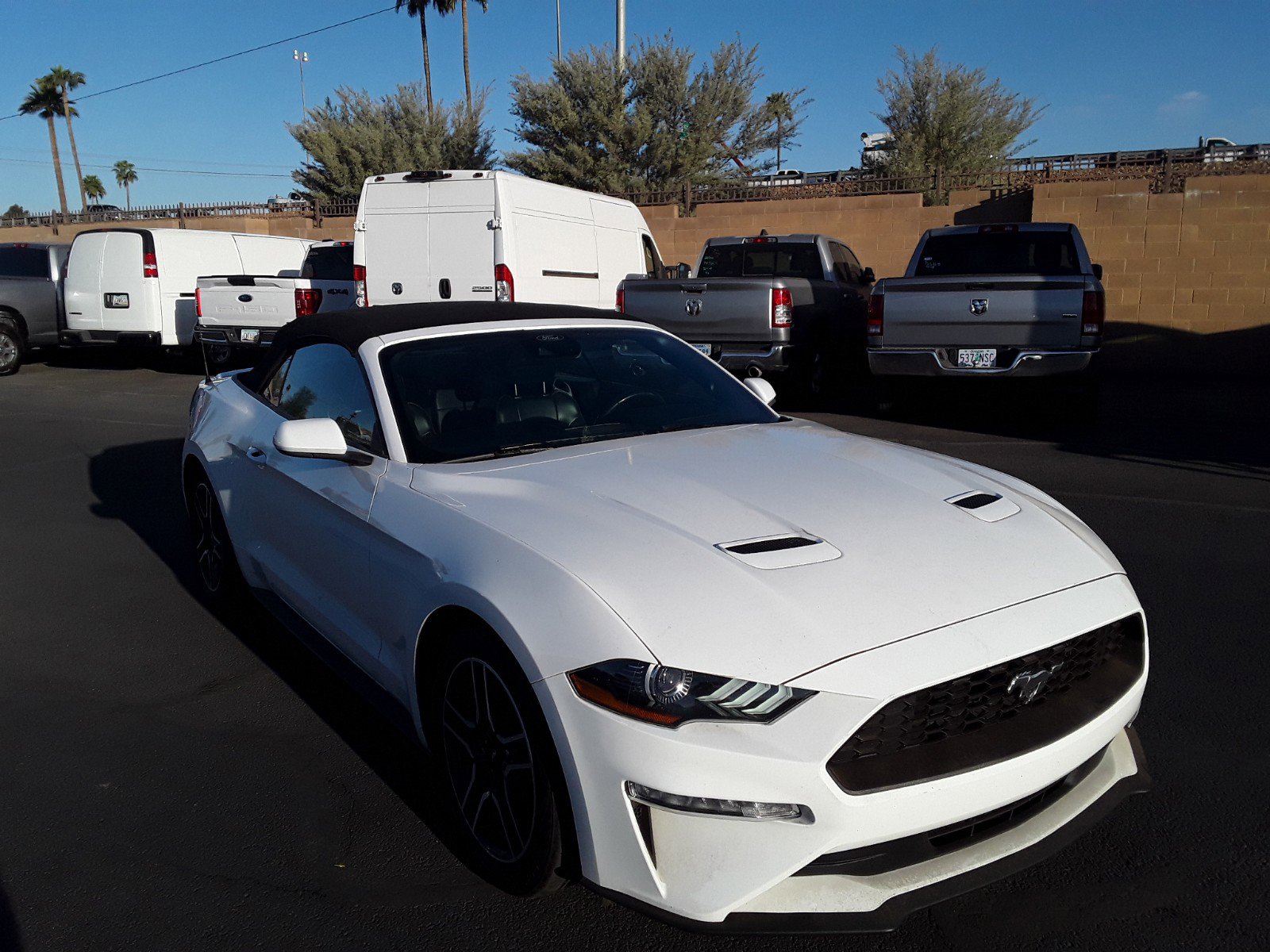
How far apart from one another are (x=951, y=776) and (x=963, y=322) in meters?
7.91

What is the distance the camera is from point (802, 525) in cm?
281

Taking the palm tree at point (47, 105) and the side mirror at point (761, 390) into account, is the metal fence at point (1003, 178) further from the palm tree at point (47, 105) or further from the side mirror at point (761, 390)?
the palm tree at point (47, 105)

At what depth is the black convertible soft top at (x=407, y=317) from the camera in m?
4.02

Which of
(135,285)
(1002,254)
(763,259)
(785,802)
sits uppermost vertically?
(135,285)

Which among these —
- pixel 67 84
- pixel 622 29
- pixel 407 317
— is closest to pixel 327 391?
pixel 407 317

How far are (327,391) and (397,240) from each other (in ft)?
28.7

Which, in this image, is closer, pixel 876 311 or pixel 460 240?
pixel 876 311

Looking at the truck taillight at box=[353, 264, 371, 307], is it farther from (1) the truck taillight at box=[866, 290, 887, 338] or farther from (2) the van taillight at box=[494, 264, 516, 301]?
(1) the truck taillight at box=[866, 290, 887, 338]

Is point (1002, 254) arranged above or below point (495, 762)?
above

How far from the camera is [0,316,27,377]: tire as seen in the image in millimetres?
16250

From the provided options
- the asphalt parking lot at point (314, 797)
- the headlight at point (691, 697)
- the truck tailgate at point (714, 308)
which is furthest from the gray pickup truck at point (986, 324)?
the headlight at point (691, 697)

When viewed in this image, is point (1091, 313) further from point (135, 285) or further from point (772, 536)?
point (135, 285)

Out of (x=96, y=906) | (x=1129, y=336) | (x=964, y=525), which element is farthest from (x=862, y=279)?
(x=96, y=906)

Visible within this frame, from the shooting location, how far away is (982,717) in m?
2.44
